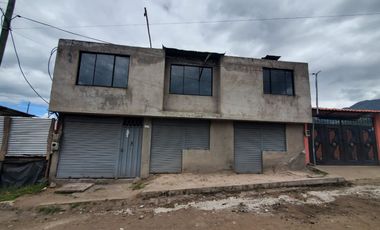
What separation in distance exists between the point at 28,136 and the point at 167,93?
6.54m

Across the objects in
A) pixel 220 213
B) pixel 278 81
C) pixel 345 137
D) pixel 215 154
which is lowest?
pixel 220 213

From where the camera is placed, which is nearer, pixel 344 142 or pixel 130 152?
pixel 130 152

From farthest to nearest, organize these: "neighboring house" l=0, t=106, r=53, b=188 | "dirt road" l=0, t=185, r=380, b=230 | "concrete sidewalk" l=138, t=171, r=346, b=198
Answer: "neighboring house" l=0, t=106, r=53, b=188, "concrete sidewalk" l=138, t=171, r=346, b=198, "dirt road" l=0, t=185, r=380, b=230

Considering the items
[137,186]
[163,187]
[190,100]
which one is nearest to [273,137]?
[190,100]

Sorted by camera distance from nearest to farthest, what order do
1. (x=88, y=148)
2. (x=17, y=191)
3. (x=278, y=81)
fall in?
(x=17, y=191) < (x=88, y=148) < (x=278, y=81)

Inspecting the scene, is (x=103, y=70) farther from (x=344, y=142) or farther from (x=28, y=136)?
(x=344, y=142)

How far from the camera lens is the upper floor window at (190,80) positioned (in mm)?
10812

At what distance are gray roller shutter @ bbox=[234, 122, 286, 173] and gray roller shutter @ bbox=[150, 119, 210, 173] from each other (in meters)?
1.76

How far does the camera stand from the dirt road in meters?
5.14

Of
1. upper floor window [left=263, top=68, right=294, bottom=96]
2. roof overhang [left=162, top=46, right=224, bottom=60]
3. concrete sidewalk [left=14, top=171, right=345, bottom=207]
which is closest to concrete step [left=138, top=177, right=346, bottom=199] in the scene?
concrete sidewalk [left=14, top=171, right=345, bottom=207]

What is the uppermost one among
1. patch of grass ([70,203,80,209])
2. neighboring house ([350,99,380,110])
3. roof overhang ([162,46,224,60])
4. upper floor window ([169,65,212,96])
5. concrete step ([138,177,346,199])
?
neighboring house ([350,99,380,110])

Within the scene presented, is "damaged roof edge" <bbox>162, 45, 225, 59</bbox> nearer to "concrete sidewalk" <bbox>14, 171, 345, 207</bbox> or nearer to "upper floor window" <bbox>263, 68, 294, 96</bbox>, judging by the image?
"upper floor window" <bbox>263, 68, 294, 96</bbox>

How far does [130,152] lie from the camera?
32.6 feet

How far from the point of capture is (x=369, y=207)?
20.5 feet
